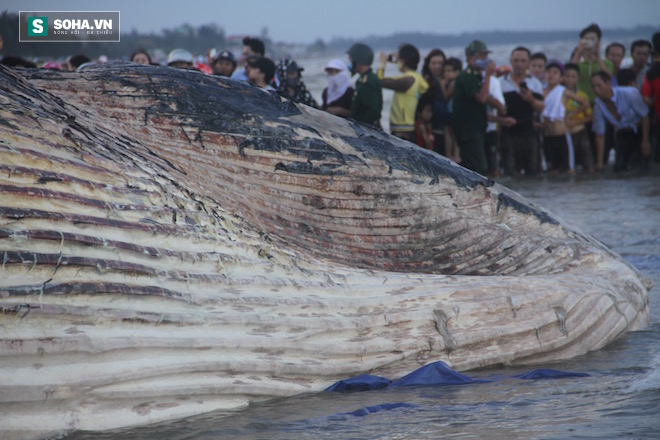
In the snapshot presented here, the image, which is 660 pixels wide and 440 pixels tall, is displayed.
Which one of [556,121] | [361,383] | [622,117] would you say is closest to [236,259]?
[361,383]

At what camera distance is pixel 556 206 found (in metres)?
10.8

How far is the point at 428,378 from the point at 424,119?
9.41 m

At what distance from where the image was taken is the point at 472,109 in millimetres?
12008

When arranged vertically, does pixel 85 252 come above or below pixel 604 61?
below

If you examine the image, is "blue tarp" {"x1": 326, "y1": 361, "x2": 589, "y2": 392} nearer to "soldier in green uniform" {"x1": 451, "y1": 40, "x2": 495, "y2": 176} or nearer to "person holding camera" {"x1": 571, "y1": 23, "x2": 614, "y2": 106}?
"soldier in green uniform" {"x1": 451, "y1": 40, "x2": 495, "y2": 176}

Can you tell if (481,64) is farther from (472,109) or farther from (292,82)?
(292,82)

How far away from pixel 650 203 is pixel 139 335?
854 cm

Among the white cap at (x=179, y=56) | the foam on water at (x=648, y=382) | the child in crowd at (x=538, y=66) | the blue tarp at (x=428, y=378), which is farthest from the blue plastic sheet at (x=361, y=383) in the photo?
the child in crowd at (x=538, y=66)

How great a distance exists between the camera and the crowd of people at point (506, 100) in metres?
11.4

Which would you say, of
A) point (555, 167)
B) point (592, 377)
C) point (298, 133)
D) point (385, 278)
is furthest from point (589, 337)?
point (555, 167)

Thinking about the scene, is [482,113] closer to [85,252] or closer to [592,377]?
[592,377]

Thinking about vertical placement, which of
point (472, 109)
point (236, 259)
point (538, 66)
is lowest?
point (236, 259)

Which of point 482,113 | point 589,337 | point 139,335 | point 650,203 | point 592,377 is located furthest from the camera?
point 482,113

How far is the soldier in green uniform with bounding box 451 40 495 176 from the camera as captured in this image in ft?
38.5
